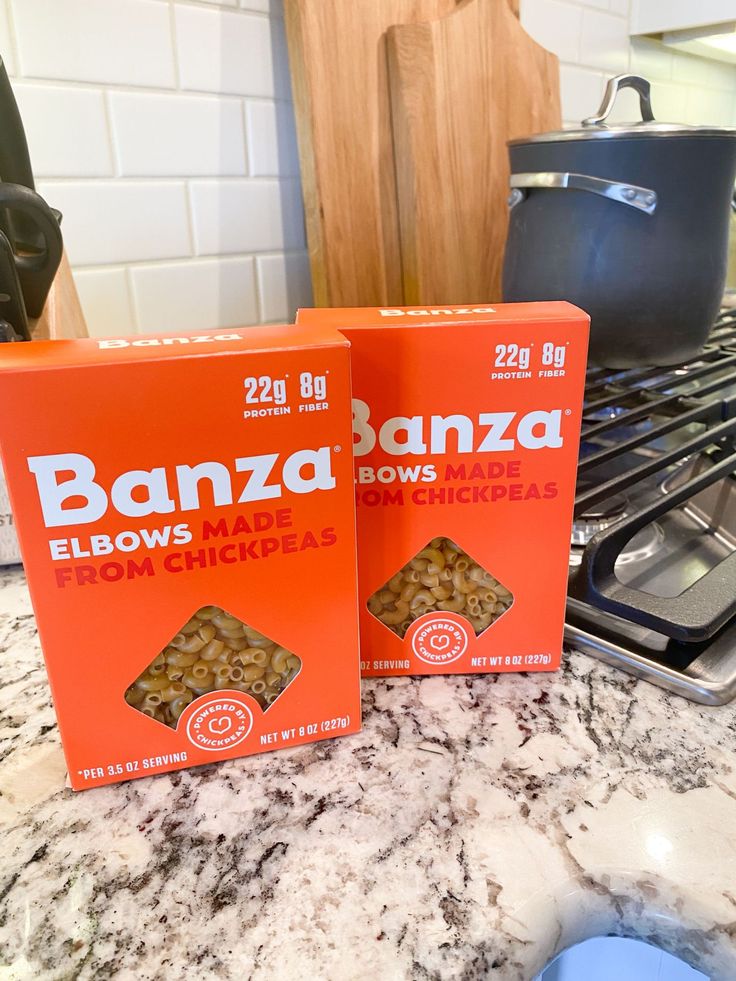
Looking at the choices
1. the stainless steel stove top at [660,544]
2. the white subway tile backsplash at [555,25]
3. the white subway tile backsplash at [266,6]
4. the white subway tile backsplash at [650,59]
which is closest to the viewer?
the stainless steel stove top at [660,544]

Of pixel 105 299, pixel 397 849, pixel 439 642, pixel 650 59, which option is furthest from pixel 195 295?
pixel 650 59

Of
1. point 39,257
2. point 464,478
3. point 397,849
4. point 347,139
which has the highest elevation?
point 347,139

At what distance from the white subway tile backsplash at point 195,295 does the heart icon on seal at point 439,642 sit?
1.75 feet

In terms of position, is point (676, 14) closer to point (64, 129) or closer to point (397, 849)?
point (64, 129)

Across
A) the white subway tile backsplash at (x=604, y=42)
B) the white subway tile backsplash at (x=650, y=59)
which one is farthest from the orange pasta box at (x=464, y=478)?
the white subway tile backsplash at (x=650, y=59)

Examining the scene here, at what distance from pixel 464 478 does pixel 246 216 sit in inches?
22.7

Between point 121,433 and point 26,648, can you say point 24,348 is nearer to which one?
point 121,433

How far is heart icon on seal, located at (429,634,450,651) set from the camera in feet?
1.51

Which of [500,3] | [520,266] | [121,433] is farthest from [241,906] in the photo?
[500,3]

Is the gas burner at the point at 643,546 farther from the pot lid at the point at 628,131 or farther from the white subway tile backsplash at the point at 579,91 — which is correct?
the white subway tile backsplash at the point at 579,91

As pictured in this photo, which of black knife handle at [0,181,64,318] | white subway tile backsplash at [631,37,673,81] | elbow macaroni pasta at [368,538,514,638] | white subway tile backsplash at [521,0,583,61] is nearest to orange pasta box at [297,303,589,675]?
elbow macaroni pasta at [368,538,514,638]

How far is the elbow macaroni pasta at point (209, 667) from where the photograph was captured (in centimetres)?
38

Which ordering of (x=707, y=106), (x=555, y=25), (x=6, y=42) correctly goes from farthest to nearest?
(x=707, y=106) → (x=555, y=25) → (x=6, y=42)

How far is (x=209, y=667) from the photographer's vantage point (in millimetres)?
389
